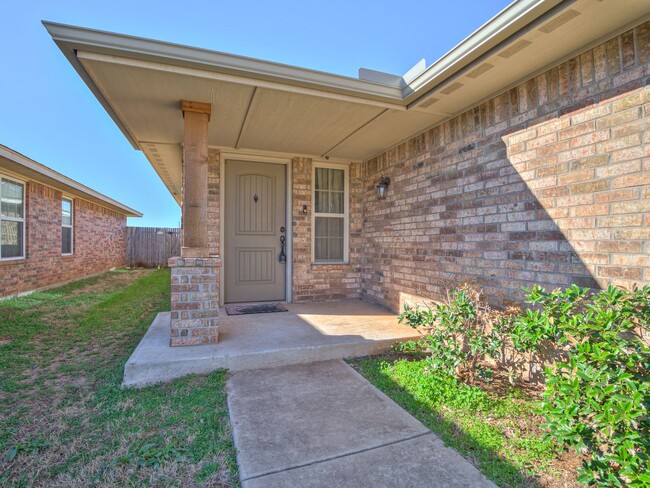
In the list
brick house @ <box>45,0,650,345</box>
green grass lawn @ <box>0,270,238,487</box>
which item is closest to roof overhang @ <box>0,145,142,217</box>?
brick house @ <box>45,0,650,345</box>

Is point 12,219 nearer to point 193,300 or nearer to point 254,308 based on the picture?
point 254,308

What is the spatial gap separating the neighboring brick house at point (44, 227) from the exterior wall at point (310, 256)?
471cm

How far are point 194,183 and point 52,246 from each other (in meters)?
7.10

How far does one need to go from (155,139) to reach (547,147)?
440 centimetres

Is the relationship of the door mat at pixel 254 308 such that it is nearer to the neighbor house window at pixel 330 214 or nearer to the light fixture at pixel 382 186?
the neighbor house window at pixel 330 214

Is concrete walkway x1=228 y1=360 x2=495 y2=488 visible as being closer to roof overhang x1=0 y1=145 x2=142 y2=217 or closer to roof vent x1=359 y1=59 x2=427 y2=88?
roof vent x1=359 y1=59 x2=427 y2=88

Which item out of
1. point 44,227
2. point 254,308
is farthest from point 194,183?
point 44,227

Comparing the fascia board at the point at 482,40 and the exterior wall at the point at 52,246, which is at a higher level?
the fascia board at the point at 482,40

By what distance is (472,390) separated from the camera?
251 centimetres

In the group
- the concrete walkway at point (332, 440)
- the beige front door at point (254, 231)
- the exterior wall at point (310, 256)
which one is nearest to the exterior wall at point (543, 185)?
the exterior wall at point (310, 256)

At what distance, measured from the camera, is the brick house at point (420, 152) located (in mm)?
2244

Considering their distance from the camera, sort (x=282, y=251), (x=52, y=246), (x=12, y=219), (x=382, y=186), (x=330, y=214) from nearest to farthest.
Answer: (x=382, y=186), (x=282, y=251), (x=330, y=214), (x=12, y=219), (x=52, y=246)

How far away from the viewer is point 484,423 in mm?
2156

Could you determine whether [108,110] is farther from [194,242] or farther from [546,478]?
[546,478]
